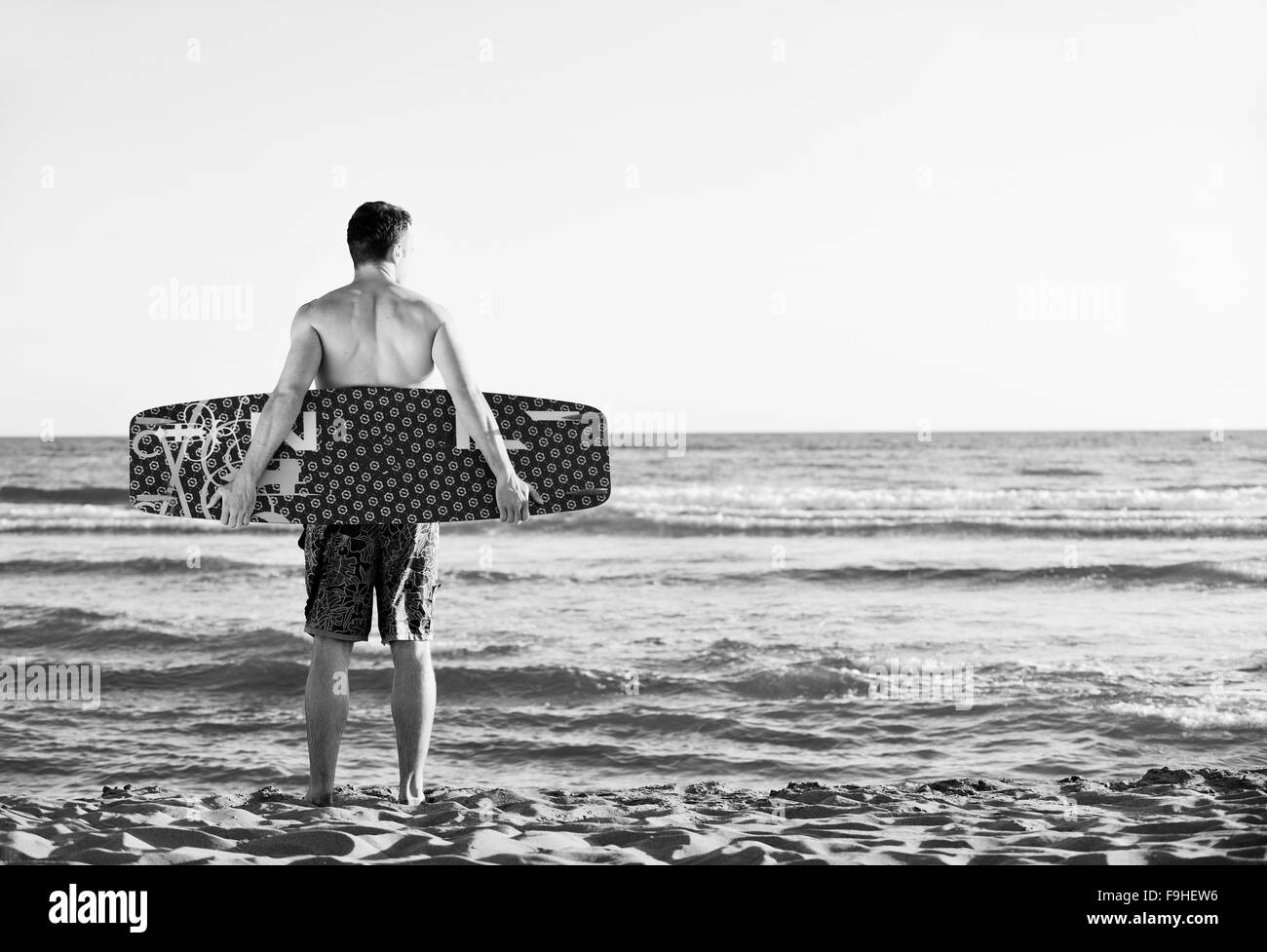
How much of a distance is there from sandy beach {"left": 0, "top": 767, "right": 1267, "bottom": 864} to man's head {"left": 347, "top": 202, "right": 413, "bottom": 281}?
5.33 ft

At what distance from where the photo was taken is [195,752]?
497 cm

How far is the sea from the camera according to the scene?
480 cm

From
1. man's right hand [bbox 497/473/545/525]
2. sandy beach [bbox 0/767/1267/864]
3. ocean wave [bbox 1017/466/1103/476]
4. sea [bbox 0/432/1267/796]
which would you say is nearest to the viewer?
sandy beach [bbox 0/767/1267/864]

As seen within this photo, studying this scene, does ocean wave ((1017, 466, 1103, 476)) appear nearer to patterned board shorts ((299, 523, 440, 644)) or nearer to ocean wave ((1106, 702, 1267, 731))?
ocean wave ((1106, 702, 1267, 731))

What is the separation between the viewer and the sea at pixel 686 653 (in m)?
4.80

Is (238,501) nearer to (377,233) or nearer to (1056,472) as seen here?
(377,233)

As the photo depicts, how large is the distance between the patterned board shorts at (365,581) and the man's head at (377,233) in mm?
798

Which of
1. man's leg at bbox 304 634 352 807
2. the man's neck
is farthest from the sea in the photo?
the man's neck

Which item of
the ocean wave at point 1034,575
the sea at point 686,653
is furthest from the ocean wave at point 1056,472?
the ocean wave at point 1034,575

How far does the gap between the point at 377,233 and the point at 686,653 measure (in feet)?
13.6

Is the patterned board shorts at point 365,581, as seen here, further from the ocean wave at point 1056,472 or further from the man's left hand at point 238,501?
the ocean wave at point 1056,472
